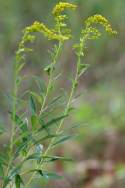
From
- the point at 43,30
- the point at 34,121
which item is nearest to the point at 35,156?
the point at 34,121

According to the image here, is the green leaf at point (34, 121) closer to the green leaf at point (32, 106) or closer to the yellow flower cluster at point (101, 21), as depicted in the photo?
the green leaf at point (32, 106)

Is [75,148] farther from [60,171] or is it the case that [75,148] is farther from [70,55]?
[70,55]

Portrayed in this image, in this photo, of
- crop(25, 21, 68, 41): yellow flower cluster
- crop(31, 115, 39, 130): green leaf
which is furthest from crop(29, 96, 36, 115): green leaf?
crop(25, 21, 68, 41): yellow flower cluster

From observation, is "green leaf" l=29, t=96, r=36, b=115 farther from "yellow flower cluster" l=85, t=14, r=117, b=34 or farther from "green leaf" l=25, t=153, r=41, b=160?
"yellow flower cluster" l=85, t=14, r=117, b=34

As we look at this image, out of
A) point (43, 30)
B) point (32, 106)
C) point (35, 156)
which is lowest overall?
point (35, 156)

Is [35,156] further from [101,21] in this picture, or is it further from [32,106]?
[101,21]

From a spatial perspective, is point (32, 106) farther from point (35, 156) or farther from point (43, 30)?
point (43, 30)

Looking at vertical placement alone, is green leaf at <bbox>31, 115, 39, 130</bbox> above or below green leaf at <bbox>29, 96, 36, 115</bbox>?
below

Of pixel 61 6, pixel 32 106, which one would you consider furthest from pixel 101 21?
pixel 32 106

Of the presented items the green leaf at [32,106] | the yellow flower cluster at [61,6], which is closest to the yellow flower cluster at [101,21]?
the yellow flower cluster at [61,6]

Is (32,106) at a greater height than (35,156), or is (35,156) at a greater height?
(32,106)

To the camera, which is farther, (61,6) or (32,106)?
(32,106)
